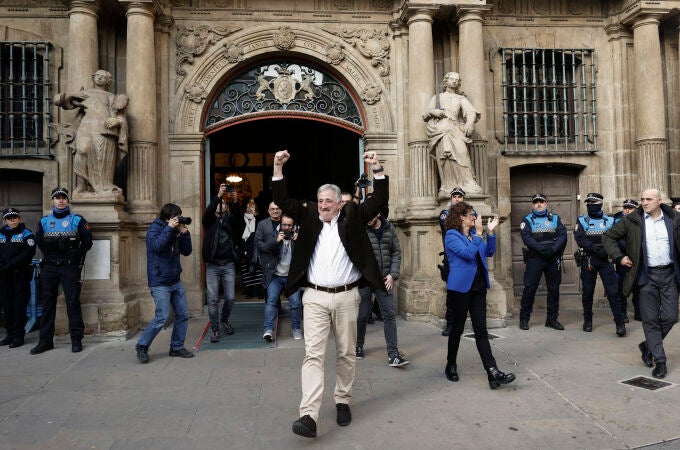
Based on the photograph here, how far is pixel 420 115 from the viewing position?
9.08 meters

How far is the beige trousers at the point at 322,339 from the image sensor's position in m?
4.07

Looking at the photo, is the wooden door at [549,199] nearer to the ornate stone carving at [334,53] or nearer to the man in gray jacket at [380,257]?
the ornate stone carving at [334,53]

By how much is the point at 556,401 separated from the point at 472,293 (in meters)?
1.23

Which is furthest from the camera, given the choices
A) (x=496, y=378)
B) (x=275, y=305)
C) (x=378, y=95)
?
(x=378, y=95)

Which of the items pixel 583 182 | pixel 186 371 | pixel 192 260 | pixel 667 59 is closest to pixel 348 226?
pixel 186 371

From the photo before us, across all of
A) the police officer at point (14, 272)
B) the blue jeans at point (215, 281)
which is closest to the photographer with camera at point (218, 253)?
the blue jeans at point (215, 281)

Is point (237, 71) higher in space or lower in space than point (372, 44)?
lower

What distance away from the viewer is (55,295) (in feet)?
23.4

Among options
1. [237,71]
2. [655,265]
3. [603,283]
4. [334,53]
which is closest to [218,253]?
[237,71]

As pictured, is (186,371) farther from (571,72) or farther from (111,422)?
(571,72)

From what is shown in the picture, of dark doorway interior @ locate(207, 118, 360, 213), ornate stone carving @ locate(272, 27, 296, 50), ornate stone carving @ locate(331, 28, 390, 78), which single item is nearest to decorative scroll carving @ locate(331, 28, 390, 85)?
ornate stone carving @ locate(331, 28, 390, 78)

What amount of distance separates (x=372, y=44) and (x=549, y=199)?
459 cm

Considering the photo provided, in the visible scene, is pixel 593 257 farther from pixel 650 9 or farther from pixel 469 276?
pixel 650 9

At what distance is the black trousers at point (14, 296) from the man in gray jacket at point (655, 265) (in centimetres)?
770
